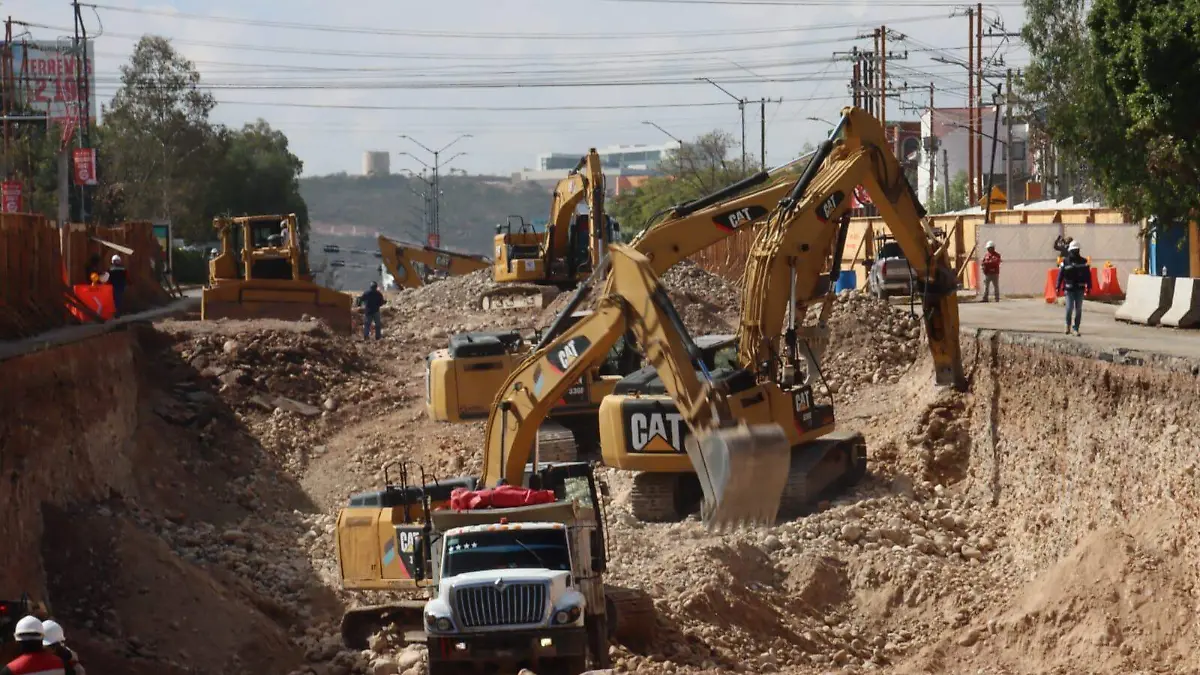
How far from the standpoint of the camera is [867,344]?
3272cm

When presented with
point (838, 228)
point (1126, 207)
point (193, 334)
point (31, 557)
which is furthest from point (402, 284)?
point (31, 557)

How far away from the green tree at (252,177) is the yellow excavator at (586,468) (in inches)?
2812

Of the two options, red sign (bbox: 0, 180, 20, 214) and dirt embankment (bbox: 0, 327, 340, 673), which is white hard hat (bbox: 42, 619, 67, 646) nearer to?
dirt embankment (bbox: 0, 327, 340, 673)

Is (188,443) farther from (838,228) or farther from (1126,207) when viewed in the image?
(1126,207)

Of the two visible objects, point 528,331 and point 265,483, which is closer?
point 265,483

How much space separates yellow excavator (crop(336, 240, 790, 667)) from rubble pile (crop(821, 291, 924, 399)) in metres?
13.2

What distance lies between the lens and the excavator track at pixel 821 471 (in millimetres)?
22766

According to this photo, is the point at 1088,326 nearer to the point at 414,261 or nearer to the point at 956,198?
the point at 414,261

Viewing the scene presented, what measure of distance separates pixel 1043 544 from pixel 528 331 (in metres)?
22.0

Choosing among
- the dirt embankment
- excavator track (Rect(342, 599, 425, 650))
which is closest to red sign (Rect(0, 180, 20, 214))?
the dirt embankment

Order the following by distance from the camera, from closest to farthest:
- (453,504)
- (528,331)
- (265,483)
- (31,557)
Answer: (453,504) < (31,557) < (265,483) < (528,331)

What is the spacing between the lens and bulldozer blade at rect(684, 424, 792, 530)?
17562mm

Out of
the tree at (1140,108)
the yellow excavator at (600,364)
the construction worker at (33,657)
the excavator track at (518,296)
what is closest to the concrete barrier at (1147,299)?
the tree at (1140,108)

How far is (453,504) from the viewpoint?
15.8 meters
